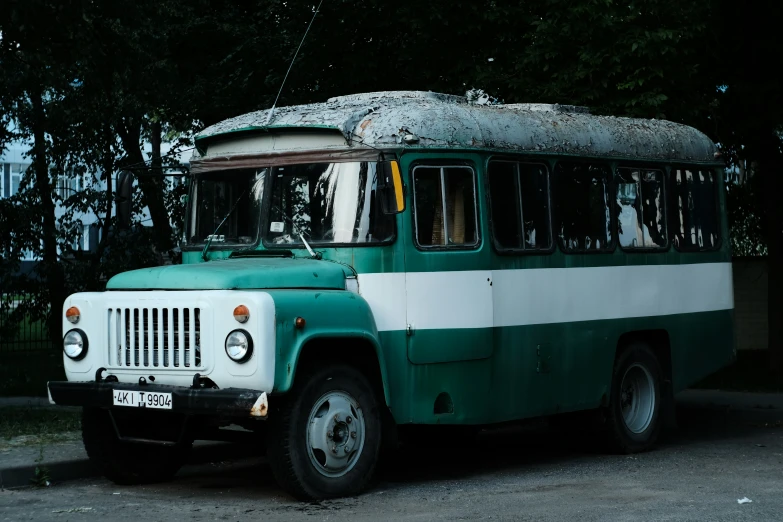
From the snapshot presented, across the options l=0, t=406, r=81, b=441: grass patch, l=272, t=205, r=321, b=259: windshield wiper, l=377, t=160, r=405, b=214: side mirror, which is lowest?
l=0, t=406, r=81, b=441: grass patch

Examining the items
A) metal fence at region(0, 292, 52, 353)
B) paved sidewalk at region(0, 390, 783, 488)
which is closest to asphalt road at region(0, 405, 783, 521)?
paved sidewalk at region(0, 390, 783, 488)

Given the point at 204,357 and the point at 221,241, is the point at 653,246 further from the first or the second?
the point at 204,357

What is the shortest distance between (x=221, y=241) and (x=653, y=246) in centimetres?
429

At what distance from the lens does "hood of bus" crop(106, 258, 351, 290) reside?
9.32m

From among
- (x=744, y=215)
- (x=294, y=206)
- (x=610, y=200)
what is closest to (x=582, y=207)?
(x=610, y=200)

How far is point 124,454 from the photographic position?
10258 millimetres

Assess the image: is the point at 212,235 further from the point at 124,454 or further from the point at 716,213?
the point at 716,213

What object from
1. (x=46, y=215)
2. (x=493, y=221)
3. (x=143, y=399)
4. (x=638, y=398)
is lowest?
(x=638, y=398)

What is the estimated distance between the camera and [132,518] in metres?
8.84

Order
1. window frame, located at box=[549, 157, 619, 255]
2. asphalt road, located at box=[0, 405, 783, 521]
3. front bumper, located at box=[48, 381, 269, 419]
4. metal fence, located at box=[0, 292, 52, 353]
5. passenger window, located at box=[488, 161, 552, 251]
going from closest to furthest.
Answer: front bumper, located at box=[48, 381, 269, 419], asphalt road, located at box=[0, 405, 783, 521], passenger window, located at box=[488, 161, 552, 251], window frame, located at box=[549, 157, 619, 255], metal fence, located at box=[0, 292, 52, 353]

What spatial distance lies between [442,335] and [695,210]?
4.20 m

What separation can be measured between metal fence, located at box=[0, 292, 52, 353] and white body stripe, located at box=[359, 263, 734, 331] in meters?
15.5

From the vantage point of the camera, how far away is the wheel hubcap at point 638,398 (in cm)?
1249

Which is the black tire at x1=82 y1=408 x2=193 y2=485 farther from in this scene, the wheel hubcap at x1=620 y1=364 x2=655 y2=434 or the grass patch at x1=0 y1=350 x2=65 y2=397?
the grass patch at x1=0 y1=350 x2=65 y2=397
